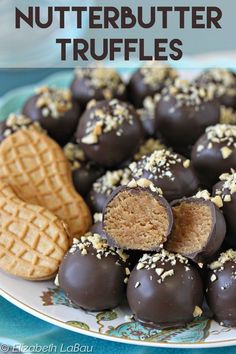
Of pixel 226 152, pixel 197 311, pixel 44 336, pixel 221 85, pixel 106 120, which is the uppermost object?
pixel 221 85

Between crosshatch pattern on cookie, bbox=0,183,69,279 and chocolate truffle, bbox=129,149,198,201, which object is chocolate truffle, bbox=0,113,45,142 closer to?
crosshatch pattern on cookie, bbox=0,183,69,279

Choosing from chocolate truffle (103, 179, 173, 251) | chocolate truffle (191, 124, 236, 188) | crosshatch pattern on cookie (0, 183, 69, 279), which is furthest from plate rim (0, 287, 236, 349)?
chocolate truffle (191, 124, 236, 188)

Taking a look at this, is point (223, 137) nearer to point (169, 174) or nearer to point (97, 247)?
point (169, 174)

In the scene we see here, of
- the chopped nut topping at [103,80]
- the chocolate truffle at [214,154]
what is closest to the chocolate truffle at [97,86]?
the chopped nut topping at [103,80]

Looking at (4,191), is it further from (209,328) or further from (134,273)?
(209,328)

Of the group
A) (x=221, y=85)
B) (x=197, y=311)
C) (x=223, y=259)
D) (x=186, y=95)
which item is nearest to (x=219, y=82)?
(x=221, y=85)

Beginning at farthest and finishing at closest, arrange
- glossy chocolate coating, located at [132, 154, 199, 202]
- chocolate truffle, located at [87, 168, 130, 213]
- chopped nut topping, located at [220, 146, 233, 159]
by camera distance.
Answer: chocolate truffle, located at [87, 168, 130, 213] → chopped nut topping, located at [220, 146, 233, 159] → glossy chocolate coating, located at [132, 154, 199, 202]

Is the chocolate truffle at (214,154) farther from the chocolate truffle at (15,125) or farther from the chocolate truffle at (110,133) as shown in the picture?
the chocolate truffle at (15,125)
